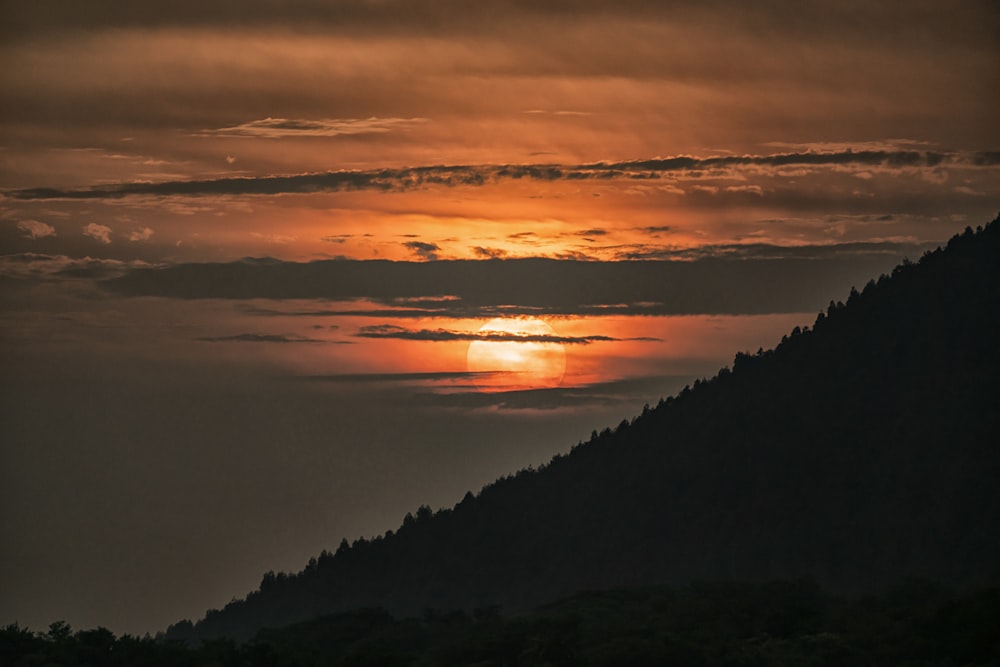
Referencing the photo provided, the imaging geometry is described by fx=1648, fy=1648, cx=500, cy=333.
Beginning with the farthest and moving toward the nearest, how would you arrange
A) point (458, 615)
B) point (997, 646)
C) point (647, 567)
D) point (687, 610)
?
point (647, 567) → point (458, 615) → point (687, 610) → point (997, 646)

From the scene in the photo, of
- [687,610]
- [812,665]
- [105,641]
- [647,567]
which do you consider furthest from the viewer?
[647,567]

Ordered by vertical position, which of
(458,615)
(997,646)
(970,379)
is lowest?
(997,646)

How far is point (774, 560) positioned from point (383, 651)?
9942 cm

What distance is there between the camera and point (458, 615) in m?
129

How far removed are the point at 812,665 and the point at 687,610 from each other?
20.9 meters

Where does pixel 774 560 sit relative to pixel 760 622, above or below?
above

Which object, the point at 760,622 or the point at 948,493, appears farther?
the point at 948,493

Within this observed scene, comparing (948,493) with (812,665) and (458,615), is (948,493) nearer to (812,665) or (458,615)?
(458,615)

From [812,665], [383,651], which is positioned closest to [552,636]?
[383,651]

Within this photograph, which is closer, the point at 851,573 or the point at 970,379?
the point at 851,573

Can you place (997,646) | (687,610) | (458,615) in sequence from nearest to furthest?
1. (997,646)
2. (687,610)
3. (458,615)

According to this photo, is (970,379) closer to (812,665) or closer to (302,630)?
(302,630)

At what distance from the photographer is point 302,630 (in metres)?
130

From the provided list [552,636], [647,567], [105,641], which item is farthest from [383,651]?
[647,567]
